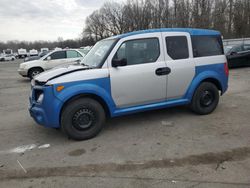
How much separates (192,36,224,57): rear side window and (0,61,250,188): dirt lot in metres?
1.52

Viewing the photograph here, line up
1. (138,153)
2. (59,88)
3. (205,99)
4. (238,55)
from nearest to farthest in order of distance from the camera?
1. (138,153)
2. (59,88)
3. (205,99)
4. (238,55)

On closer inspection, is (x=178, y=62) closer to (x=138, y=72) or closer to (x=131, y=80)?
(x=138, y=72)

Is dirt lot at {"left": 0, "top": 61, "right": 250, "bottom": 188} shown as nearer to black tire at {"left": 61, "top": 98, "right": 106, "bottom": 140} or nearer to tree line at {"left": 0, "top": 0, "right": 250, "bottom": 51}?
black tire at {"left": 61, "top": 98, "right": 106, "bottom": 140}

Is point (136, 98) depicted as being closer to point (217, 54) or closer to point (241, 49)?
point (217, 54)

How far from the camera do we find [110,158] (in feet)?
11.0

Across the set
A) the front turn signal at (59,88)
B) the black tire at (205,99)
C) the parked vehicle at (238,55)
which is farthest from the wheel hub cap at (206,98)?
the parked vehicle at (238,55)

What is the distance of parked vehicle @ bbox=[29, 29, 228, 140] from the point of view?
3.81 meters

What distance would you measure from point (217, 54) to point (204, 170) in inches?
125

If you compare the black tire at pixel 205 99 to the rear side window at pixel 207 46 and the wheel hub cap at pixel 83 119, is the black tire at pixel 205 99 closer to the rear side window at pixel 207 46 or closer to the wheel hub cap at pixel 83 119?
the rear side window at pixel 207 46

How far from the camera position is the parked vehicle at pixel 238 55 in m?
12.9

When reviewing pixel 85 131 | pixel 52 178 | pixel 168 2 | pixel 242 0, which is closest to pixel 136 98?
pixel 85 131

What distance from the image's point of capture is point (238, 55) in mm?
12852

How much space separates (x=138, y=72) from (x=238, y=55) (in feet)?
36.5

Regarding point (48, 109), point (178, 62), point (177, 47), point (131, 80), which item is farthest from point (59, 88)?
point (177, 47)
